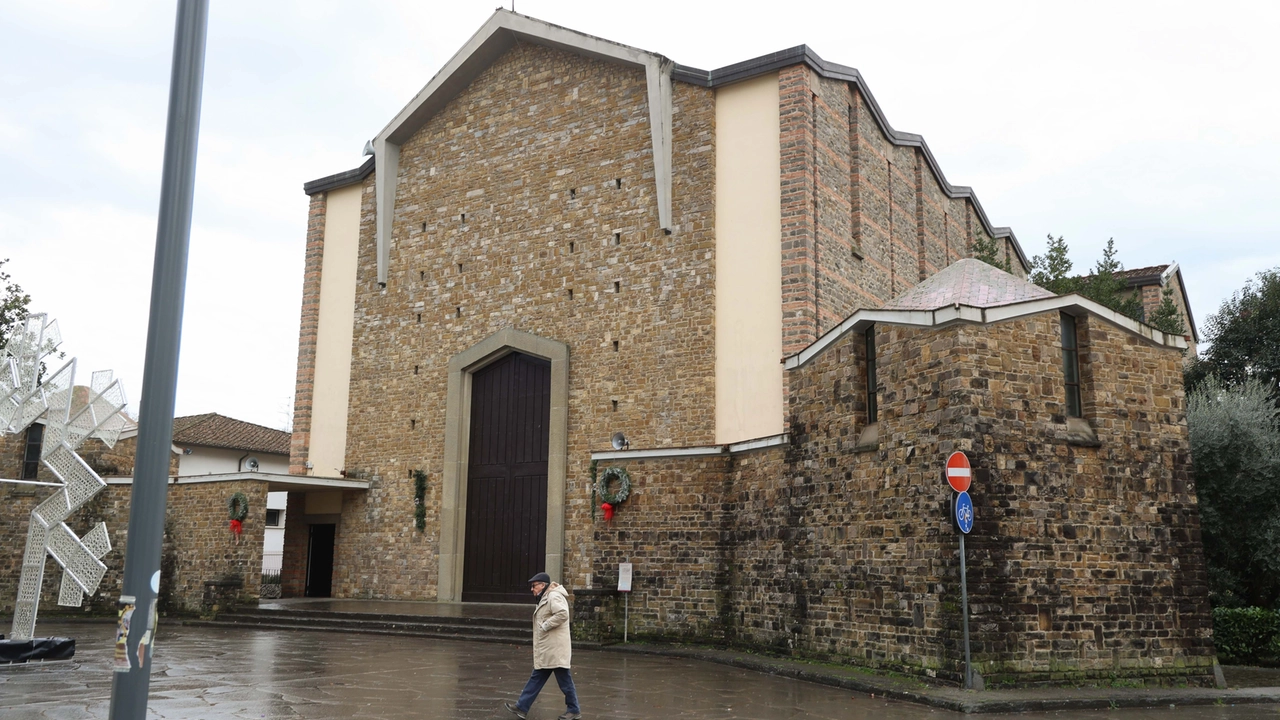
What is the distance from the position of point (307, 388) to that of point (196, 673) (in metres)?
12.8

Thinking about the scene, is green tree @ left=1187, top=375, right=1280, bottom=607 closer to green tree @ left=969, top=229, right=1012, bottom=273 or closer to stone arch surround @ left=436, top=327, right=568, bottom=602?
green tree @ left=969, top=229, right=1012, bottom=273

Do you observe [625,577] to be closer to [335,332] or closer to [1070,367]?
[1070,367]

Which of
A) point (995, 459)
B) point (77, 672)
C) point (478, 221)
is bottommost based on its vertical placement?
point (77, 672)

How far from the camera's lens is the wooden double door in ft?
64.4

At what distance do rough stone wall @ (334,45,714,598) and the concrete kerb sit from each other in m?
7.08

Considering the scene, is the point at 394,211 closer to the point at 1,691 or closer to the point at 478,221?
the point at 478,221

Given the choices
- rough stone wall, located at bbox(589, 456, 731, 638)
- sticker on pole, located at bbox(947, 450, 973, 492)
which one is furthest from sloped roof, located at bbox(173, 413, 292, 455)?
sticker on pole, located at bbox(947, 450, 973, 492)

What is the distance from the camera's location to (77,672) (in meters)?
10.9

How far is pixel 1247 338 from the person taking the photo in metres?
19.7

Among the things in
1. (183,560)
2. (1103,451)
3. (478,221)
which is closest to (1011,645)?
(1103,451)

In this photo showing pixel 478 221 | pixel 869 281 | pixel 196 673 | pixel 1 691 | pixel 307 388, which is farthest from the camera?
pixel 307 388

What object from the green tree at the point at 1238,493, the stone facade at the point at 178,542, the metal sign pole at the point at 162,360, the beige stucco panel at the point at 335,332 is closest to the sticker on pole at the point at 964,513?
the green tree at the point at 1238,493

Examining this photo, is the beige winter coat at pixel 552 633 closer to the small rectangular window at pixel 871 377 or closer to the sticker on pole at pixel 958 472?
the sticker on pole at pixel 958 472

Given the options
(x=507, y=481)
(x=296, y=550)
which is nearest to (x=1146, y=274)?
(x=507, y=481)
